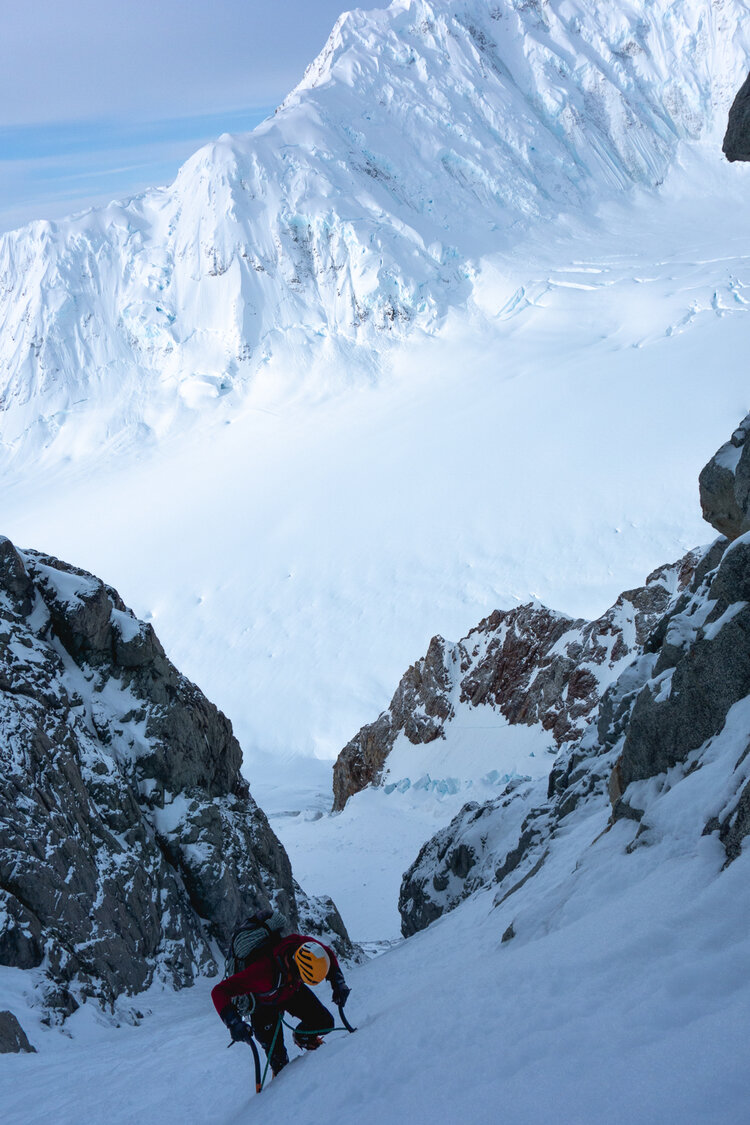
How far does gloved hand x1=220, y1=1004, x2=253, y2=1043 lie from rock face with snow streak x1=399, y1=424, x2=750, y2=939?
2.30 metres

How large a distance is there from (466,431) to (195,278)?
37.5 metres

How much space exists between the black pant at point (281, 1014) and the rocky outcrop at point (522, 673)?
18.7 metres

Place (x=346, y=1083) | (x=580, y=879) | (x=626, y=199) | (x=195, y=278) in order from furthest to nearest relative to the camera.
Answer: (x=626, y=199), (x=195, y=278), (x=580, y=879), (x=346, y=1083)

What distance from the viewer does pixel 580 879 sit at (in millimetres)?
6363

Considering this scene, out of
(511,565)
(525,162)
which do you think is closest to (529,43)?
(525,162)

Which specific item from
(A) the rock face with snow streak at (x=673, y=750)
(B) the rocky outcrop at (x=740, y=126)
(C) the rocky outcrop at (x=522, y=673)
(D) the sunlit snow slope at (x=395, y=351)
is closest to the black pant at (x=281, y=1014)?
(A) the rock face with snow streak at (x=673, y=750)

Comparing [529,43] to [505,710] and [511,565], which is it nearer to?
[511,565]

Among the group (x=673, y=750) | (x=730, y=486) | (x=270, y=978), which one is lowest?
(x=673, y=750)

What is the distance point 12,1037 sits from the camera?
7090 millimetres

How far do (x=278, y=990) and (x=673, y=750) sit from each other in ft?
12.7

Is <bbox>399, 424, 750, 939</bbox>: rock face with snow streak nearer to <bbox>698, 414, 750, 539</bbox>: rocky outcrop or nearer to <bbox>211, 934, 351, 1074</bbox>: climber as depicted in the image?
<bbox>698, 414, 750, 539</bbox>: rocky outcrop

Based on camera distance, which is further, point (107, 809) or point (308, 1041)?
point (107, 809)

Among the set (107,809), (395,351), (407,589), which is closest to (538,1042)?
(107,809)

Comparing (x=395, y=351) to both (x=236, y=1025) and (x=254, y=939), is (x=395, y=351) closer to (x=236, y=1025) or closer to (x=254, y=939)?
(x=254, y=939)
